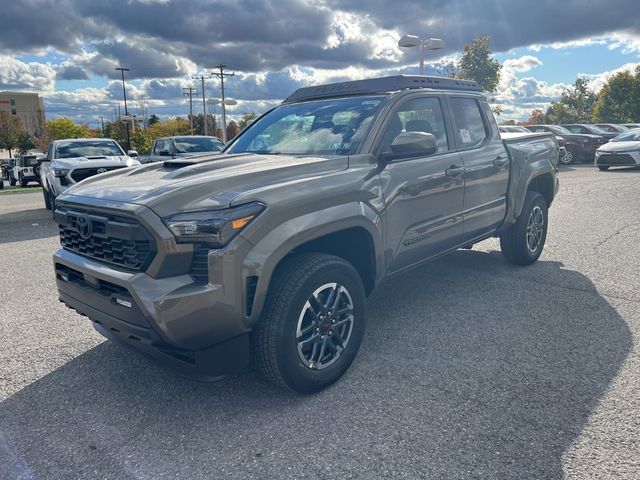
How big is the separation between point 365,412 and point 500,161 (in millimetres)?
3018

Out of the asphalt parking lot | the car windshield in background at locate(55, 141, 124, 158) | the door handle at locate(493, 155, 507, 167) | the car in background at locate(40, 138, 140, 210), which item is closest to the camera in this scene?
the asphalt parking lot

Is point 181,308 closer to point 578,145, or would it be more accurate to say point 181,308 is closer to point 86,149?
point 86,149

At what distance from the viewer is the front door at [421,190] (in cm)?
354

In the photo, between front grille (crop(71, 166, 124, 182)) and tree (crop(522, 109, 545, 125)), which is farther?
tree (crop(522, 109, 545, 125))

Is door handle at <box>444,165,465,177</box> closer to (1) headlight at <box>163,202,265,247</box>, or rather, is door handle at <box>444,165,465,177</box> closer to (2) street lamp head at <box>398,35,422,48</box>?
(1) headlight at <box>163,202,265,247</box>

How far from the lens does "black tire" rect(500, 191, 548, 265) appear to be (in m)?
5.38

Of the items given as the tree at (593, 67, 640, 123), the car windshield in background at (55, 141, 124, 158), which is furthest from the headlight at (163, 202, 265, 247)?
the tree at (593, 67, 640, 123)

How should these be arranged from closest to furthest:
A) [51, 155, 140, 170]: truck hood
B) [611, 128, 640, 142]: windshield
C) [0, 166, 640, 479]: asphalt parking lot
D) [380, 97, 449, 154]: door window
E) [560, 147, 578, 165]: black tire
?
[0, 166, 640, 479]: asphalt parking lot < [380, 97, 449, 154]: door window < [51, 155, 140, 170]: truck hood < [611, 128, 640, 142]: windshield < [560, 147, 578, 165]: black tire

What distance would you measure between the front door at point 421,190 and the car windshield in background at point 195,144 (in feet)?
32.2

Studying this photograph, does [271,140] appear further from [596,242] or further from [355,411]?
[596,242]

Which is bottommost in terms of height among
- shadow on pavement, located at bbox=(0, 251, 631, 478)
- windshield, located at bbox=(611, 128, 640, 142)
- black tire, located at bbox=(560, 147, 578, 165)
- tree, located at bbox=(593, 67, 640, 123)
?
shadow on pavement, located at bbox=(0, 251, 631, 478)

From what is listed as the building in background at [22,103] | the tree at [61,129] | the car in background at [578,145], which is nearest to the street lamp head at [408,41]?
the car in background at [578,145]

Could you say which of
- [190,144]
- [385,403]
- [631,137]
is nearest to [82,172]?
[190,144]

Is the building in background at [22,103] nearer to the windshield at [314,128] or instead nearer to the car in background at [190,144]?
the car in background at [190,144]
